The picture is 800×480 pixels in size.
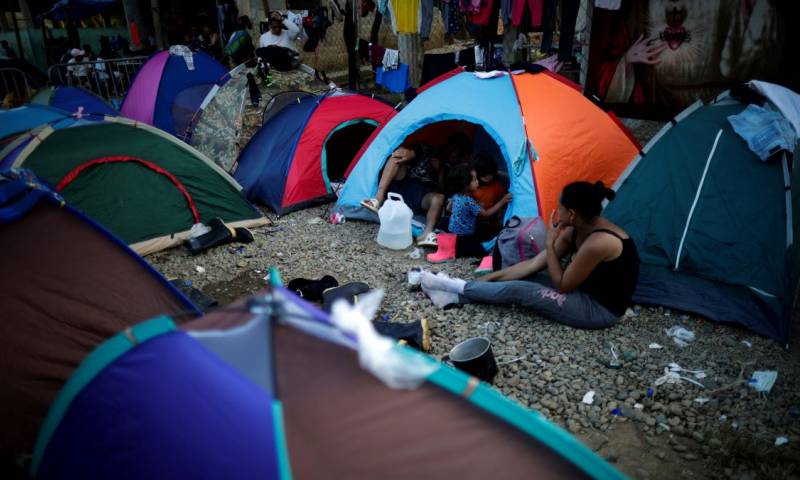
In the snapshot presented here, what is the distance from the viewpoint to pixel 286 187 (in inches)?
238

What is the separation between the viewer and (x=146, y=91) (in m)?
8.37

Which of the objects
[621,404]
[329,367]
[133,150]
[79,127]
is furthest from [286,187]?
[329,367]

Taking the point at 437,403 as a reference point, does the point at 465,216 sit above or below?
below

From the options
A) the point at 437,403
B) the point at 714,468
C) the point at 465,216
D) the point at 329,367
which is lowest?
the point at 714,468

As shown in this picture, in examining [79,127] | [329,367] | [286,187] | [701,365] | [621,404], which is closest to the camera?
[329,367]

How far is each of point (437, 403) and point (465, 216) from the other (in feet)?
11.5

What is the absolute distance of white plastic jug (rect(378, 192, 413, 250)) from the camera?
502cm

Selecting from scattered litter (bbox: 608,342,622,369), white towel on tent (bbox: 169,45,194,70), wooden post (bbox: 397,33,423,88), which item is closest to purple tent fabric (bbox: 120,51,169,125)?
white towel on tent (bbox: 169,45,194,70)

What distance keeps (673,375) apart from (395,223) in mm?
2760

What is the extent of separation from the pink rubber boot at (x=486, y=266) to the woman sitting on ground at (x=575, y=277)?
0.33 metres

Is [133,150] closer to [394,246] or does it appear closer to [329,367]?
[394,246]

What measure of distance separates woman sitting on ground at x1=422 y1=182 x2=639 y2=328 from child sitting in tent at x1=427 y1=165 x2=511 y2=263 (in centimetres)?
76

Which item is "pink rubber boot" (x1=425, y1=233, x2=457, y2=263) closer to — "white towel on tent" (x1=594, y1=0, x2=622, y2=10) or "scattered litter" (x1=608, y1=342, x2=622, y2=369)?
"scattered litter" (x1=608, y1=342, x2=622, y2=369)

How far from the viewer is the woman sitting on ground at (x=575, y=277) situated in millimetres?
3244
